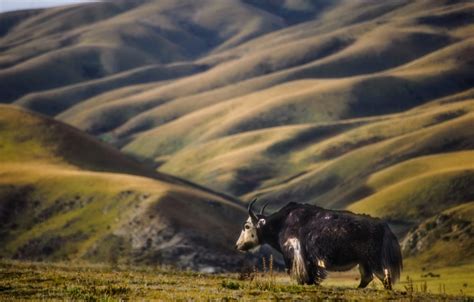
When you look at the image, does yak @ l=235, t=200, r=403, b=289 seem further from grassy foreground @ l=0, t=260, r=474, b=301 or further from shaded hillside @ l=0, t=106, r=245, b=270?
shaded hillside @ l=0, t=106, r=245, b=270

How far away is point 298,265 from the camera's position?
2780 centimetres

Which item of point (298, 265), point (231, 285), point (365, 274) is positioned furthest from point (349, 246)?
point (231, 285)

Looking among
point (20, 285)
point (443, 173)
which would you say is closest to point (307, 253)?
point (20, 285)

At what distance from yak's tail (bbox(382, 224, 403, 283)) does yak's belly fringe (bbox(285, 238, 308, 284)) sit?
8.68ft

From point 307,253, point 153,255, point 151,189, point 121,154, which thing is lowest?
point 307,253

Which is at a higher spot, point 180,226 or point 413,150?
point 413,150

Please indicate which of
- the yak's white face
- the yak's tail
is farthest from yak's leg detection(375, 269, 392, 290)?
the yak's white face

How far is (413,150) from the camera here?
7067 inches

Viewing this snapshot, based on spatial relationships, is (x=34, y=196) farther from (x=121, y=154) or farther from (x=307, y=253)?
(x=307, y=253)

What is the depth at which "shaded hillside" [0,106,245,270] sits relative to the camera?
298ft

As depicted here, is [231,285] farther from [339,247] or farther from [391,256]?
[391,256]

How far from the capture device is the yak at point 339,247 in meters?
26.4

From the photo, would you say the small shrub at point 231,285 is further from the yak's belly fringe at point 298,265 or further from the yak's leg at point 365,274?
the yak's leg at point 365,274

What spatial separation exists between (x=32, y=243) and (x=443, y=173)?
62.1m
